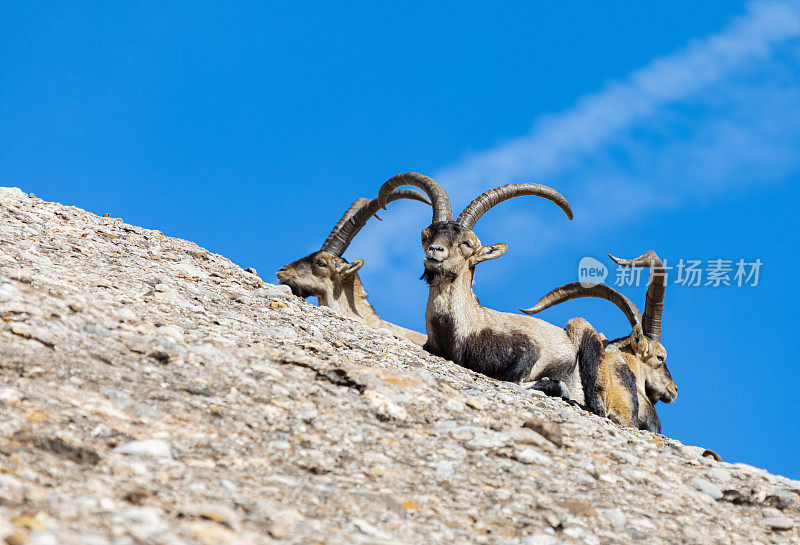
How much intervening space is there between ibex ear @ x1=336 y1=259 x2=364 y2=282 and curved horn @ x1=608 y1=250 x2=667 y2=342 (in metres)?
4.46

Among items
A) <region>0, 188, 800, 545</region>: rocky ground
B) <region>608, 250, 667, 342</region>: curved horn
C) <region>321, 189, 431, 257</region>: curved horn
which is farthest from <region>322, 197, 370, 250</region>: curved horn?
<region>0, 188, 800, 545</region>: rocky ground

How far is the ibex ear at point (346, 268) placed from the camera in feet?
47.1

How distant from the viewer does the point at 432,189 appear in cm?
1212

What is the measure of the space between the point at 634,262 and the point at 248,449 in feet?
36.8

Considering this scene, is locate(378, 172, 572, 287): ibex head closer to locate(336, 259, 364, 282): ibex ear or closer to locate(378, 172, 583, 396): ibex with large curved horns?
locate(378, 172, 583, 396): ibex with large curved horns

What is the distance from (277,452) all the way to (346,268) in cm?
982

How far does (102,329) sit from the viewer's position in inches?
238

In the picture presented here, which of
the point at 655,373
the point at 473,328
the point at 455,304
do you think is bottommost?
the point at 473,328

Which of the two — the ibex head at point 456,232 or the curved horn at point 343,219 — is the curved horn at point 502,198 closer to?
the ibex head at point 456,232

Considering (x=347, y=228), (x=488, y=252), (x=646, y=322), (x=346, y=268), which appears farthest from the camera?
(x=347, y=228)

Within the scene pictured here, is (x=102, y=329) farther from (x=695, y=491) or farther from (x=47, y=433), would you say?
(x=695, y=491)

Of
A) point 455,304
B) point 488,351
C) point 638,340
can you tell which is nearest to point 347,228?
point 455,304

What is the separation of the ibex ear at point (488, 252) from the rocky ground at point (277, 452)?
11.4 ft

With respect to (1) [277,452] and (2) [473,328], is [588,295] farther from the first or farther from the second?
(1) [277,452]
